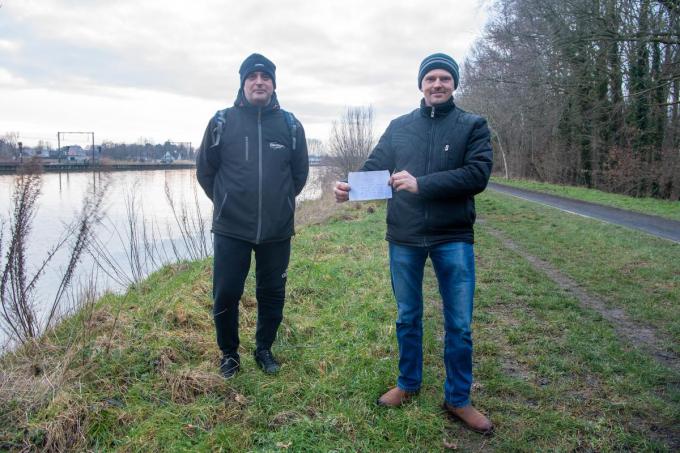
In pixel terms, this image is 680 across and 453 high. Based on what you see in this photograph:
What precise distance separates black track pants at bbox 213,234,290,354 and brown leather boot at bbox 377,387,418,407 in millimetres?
1009

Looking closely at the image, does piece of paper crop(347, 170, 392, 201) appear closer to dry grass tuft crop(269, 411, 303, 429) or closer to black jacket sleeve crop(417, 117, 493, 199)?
black jacket sleeve crop(417, 117, 493, 199)

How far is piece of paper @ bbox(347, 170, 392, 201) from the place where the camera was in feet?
10.3

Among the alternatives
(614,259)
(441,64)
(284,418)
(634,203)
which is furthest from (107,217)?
(634,203)

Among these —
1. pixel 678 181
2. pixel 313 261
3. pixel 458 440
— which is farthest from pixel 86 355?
pixel 678 181

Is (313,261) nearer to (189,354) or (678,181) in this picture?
(189,354)

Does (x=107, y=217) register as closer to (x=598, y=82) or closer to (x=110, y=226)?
(x=110, y=226)

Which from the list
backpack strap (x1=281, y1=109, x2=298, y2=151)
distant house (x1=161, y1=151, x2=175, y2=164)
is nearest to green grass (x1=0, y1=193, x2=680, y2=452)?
backpack strap (x1=281, y1=109, x2=298, y2=151)

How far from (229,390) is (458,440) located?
150 centimetres

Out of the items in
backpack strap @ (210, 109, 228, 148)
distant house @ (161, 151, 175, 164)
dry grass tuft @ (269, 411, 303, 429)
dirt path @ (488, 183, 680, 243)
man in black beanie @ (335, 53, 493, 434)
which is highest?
distant house @ (161, 151, 175, 164)

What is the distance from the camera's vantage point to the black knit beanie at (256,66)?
342 centimetres

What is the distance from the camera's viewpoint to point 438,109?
3033 mm

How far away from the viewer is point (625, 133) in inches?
819

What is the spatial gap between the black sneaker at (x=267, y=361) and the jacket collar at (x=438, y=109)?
2075 millimetres

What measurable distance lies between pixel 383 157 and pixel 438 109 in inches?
19.1
